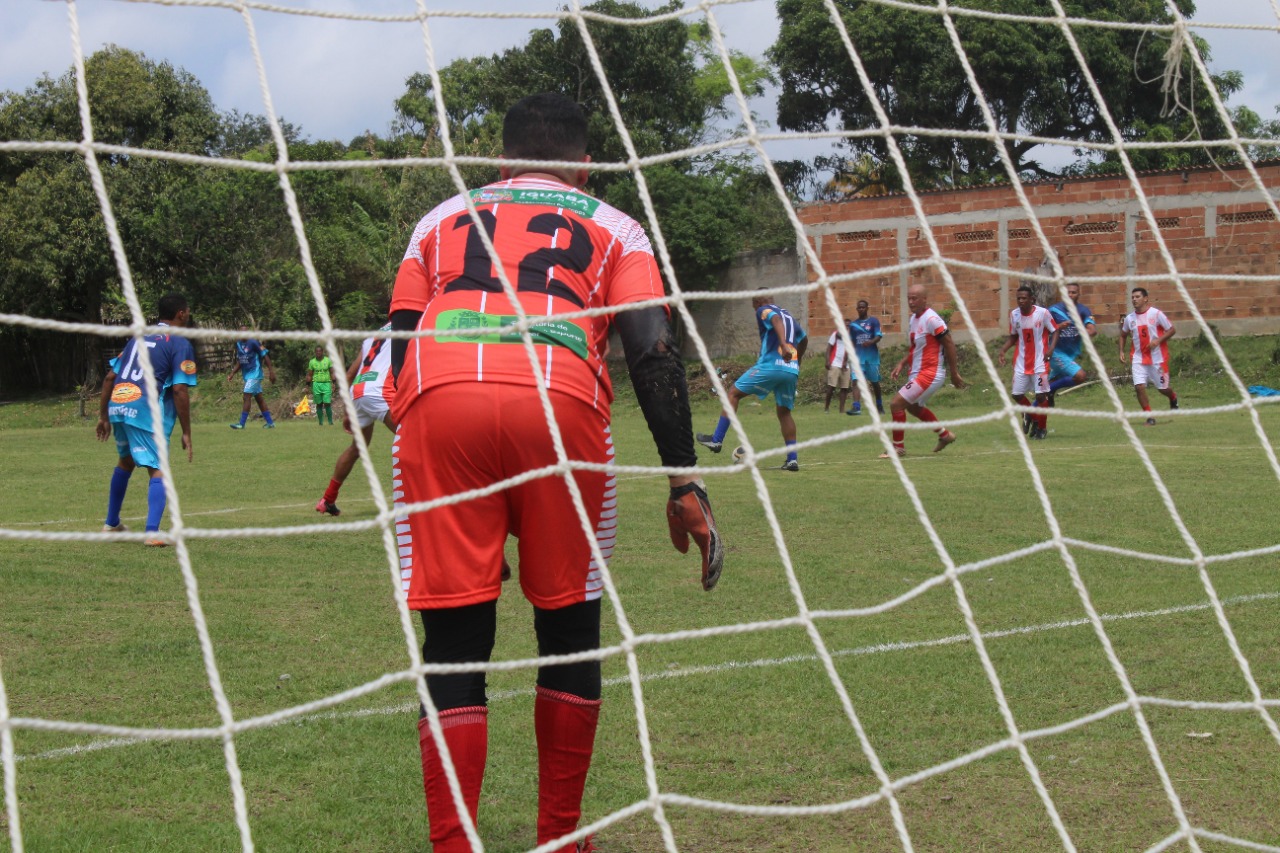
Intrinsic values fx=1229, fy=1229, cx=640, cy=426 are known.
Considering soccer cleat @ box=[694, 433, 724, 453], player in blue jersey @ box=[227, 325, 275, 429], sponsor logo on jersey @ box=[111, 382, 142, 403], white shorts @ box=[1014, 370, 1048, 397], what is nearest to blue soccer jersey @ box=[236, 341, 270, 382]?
player in blue jersey @ box=[227, 325, 275, 429]

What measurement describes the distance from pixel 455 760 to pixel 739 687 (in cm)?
167

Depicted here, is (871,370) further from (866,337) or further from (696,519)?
(696,519)

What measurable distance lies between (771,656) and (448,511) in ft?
7.23

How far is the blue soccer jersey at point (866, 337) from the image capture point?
17.1 metres

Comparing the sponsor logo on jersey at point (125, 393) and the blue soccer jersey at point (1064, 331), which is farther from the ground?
the sponsor logo on jersey at point (125, 393)

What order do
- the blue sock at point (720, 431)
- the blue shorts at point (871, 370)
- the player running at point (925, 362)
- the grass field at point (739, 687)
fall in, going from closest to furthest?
the grass field at point (739, 687) → the player running at point (925, 362) → the blue sock at point (720, 431) → the blue shorts at point (871, 370)

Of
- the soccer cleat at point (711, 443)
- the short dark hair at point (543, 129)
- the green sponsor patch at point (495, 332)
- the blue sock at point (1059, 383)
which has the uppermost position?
the short dark hair at point (543, 129)

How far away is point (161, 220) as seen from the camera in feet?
88.3

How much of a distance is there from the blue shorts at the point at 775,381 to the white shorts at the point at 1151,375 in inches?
228

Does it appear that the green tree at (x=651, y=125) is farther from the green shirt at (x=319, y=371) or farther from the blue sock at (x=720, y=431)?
the blue sock at (x=720, y=431)

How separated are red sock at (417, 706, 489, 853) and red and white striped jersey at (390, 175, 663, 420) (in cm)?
66

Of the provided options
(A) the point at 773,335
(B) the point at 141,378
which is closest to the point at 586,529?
(B) the point at 141,378

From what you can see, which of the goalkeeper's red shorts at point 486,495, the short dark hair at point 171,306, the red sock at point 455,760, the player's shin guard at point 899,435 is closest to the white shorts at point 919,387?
the player's shin guard at point 899,435

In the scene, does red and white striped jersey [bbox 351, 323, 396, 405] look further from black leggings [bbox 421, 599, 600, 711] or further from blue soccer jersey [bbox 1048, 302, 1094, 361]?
blue soccer jersey [bbox 1048, 302, 1094, 361]
